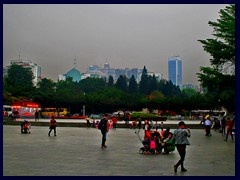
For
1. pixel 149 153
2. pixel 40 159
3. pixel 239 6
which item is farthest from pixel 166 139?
pixel 239 6

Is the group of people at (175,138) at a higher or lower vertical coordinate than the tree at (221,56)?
lower

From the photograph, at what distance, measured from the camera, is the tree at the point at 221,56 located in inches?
1013

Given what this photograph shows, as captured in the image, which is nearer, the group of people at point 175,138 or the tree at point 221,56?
the group of people at point 175,138

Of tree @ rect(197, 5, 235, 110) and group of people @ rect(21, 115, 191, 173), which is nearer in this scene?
group of people @ rect(21, 115, 191, 173)

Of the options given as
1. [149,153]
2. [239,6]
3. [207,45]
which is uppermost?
[207,45]

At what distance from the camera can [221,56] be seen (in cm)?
2567

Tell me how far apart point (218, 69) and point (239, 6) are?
1880cm

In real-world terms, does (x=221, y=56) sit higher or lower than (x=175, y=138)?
higher

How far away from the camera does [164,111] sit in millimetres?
73812

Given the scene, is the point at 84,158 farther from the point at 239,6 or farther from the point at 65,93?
the point at 65,93

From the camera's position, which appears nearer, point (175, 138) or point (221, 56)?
point (175, 138)

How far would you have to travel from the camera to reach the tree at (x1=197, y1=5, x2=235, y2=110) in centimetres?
2573

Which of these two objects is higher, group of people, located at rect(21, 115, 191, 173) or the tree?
the tree
